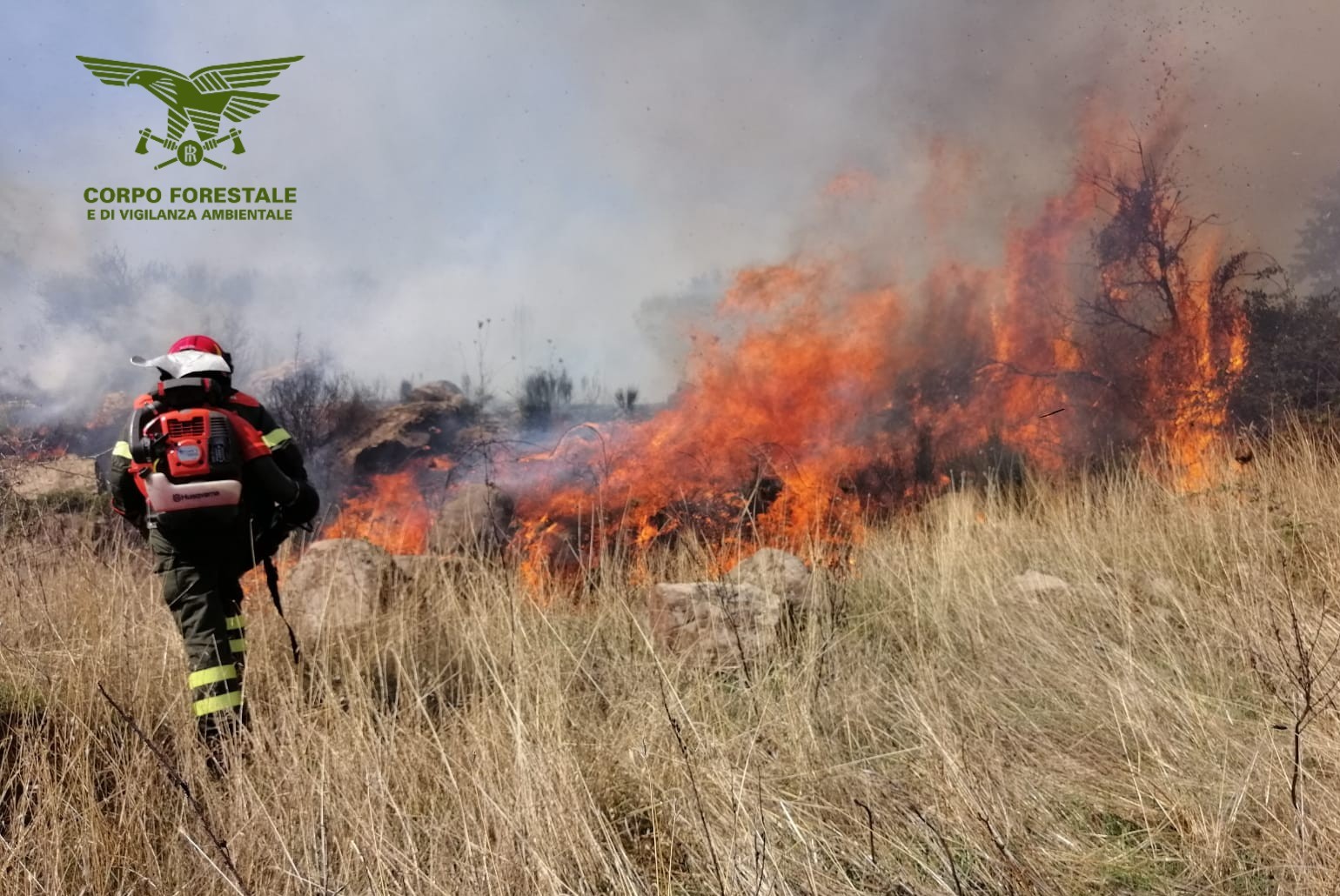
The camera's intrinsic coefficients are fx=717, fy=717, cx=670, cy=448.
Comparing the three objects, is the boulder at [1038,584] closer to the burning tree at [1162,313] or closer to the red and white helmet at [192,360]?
the red and white helmet at [192,360]

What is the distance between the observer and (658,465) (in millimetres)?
9906

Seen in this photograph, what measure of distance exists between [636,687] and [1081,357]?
37.9 feet

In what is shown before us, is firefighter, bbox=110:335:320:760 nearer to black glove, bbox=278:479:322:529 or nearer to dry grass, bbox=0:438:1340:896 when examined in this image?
black glove, bbox=278:479:322:529

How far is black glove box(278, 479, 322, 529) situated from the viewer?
3602 mm

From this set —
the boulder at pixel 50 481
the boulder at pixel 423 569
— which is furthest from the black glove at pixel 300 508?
the boulder at pixel 50 481

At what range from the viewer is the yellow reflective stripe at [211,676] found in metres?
3.09

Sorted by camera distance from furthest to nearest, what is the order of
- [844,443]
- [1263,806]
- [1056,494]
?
[844,443] → [1056,494] → [1263,806]

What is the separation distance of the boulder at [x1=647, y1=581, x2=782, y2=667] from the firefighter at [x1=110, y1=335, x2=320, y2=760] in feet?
6.64

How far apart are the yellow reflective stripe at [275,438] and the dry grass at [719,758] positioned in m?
1.01

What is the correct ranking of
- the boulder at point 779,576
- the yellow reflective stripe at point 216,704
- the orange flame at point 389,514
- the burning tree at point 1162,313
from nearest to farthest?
the yellow reflective stripe at point 216,704, the boulder at point 779,576, the orange flame at point 389,514, the burning tree at point 1162,313

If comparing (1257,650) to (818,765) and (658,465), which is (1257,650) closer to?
(818,765)

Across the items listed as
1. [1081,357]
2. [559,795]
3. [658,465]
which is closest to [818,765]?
[559,795]

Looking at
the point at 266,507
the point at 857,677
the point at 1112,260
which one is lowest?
the point at 857,677

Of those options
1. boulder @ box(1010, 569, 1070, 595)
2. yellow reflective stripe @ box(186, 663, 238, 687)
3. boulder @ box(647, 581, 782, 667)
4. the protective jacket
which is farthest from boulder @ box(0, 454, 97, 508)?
boulder @ box(1010, 569, 1070, 595)
